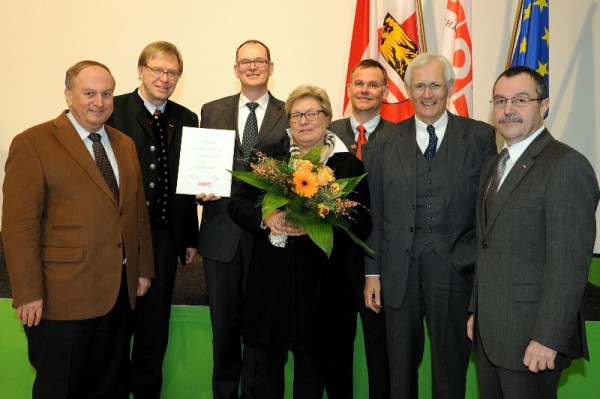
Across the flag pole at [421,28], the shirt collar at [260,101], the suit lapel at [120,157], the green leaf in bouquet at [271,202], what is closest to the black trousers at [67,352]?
the suit lapel at [120,157]

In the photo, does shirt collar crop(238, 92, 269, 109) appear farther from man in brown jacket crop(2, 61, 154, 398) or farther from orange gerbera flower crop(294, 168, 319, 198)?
orange gerbera flower crop(294, 168, 319, 198)

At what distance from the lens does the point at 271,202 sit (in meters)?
2.52

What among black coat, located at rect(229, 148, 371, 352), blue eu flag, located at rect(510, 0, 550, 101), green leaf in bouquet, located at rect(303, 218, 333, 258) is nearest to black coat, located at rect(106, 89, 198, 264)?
black coat, located at rect(229, 148, 371, 352)

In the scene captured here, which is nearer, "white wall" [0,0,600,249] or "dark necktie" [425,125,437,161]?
"dark necktie" [425,125,437,161]

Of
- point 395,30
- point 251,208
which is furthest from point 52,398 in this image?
point 395,30

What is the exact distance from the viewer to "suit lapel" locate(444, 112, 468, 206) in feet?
9.12

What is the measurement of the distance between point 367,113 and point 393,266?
3.36ft

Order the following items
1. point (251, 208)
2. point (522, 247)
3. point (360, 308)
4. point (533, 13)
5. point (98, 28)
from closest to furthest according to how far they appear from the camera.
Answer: point (522, 247) < point (251, 208) < point (360, 308) < point (533, 13) < point (98, 28)

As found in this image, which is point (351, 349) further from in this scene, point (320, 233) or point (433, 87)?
point (433, 87)

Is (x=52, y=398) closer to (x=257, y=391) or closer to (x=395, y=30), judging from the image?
(x=257, y=391)

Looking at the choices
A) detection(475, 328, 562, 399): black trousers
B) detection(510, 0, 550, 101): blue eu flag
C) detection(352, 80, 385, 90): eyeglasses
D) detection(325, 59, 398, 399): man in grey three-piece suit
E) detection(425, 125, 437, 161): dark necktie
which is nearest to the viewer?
detection(475, 328, 562, 399): black trousers

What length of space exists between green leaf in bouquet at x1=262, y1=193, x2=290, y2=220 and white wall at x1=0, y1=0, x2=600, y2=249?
3660 millimetres

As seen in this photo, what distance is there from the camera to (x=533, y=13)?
16.1ft

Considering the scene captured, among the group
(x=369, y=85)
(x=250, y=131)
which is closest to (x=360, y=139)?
(x=369, y=85)
